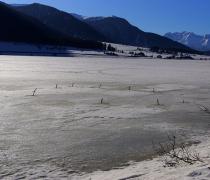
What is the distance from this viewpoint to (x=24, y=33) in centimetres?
13238

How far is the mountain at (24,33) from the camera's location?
5074 inches

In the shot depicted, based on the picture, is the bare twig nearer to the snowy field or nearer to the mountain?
the snowy field

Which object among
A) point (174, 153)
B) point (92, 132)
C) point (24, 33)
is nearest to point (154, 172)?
point (174, 153)

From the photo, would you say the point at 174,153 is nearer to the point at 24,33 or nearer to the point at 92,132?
the point at 92,132

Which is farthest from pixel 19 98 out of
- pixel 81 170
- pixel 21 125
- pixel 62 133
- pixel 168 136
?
pixel 81 170

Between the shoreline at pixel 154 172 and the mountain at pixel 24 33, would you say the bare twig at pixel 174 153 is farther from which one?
the mountain at pixel 24 33

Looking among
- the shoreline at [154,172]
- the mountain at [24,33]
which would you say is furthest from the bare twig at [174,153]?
the mountain at [24,33]

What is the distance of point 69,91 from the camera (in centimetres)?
1532

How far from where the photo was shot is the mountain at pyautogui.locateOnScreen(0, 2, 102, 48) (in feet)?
423

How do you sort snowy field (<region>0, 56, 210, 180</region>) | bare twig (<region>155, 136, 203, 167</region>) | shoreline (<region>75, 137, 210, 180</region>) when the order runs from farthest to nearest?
bare twig (<region>155, 136, 203, 167</region>)
snowy field (<region>0, 56, 210, 180</region>)
shoreline (<region>75, 137, 210, 180</region>)

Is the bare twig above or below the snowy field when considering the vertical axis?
above

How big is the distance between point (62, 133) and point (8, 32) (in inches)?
5013

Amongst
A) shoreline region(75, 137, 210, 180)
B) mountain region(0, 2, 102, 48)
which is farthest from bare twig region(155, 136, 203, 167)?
mountain region(0, 2, 102, 48)

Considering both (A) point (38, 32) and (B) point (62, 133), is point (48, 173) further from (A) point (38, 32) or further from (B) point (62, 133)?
(A) point (38, 32)
